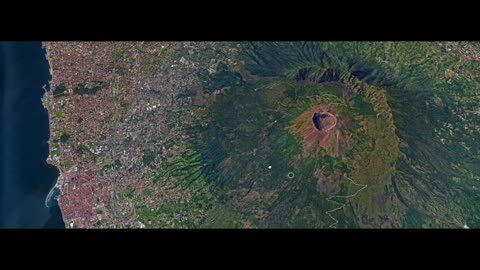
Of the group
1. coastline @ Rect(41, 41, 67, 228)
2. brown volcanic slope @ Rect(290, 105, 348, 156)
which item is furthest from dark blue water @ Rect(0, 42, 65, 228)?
brown volcanic slope @ Rect(290, 105, 348, 156)

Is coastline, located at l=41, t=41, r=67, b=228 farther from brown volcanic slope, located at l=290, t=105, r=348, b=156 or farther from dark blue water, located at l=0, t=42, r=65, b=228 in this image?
brown volcanic slope, located at l=290, t=105, r=348, b=156

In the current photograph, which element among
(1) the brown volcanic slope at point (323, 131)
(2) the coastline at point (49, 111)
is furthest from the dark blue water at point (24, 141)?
(1) the brown volcanic slope at point (323, 131)

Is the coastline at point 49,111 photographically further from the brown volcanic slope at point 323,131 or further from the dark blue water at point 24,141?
the brown volcanic slope at point 323,131

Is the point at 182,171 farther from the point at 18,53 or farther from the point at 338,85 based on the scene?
the point at 18,53

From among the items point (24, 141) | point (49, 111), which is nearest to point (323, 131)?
point (49, 111)

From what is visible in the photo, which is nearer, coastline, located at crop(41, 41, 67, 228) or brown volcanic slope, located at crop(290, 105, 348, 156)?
brown volcanic slope, located at crop(290, 105, 348, 156)
